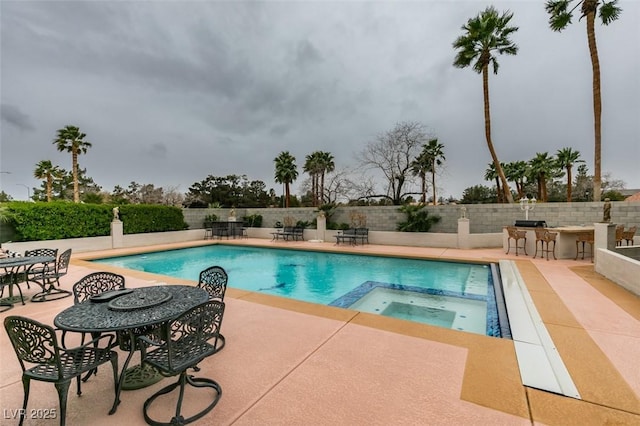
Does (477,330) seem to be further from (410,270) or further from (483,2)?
(483,2)

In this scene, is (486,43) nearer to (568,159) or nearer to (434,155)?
(434,155)

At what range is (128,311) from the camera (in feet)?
7.63

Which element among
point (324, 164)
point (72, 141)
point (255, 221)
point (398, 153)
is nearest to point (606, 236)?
point (398, 153)

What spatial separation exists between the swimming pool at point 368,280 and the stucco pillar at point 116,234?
1837mm

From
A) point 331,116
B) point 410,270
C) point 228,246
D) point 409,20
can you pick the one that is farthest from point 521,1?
point 228,246

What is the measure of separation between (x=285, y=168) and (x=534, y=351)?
806 inches

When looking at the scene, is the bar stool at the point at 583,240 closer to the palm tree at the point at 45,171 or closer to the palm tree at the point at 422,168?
the palm tree at the point at 422,168

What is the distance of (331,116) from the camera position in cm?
1961

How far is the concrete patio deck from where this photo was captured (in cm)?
199

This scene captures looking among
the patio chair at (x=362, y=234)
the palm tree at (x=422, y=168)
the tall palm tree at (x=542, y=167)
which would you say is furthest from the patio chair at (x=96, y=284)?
the tall palm tree at (x=542, y=167)

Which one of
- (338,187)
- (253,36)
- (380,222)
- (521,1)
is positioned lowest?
(380,222)

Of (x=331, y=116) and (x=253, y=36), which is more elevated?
(x=253, y=36)

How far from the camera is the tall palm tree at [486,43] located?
13.0m

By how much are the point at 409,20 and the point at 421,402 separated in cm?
1531
